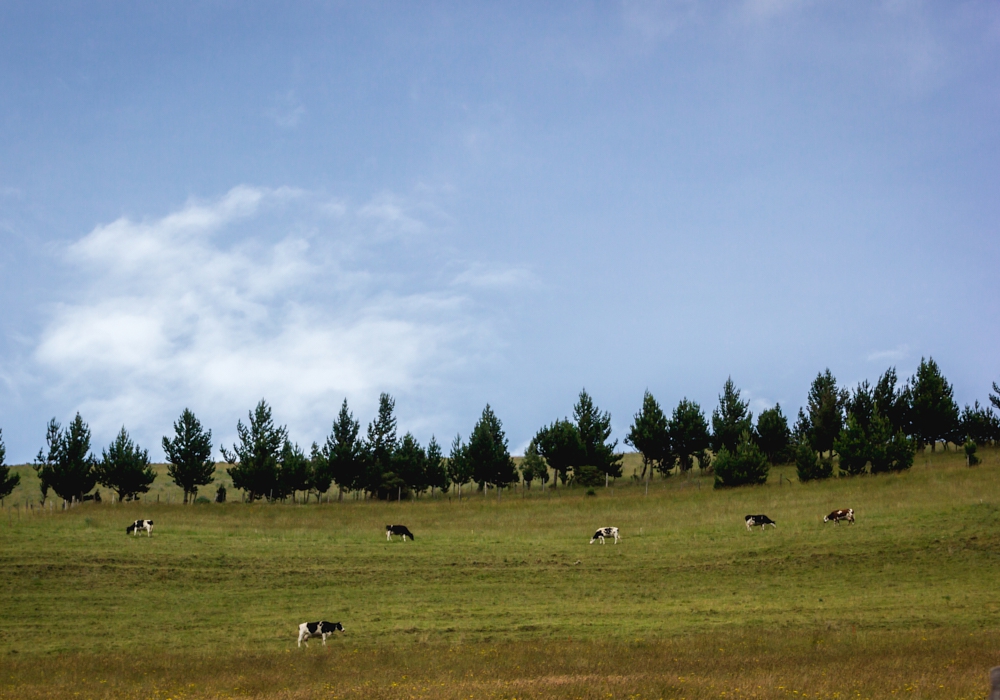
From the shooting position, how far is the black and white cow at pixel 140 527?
48.0 metres

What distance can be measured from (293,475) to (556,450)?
3057 centimetres

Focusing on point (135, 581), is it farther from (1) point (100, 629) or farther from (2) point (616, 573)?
(2) point (616, 573)

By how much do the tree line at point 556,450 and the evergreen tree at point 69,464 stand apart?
11cm

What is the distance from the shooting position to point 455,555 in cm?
4372

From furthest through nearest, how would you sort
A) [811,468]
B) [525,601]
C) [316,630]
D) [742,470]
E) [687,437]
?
[687,437] < [811,468] < [742,470] < [525,601] < [316,630]

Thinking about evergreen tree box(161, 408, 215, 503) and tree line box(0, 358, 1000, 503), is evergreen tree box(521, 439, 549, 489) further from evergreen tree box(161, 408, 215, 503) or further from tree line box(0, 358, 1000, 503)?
evergreen tree box(161, 408, 215, 503)

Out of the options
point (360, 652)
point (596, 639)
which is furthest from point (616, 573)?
point (360, 652)

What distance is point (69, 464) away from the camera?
3095 inches

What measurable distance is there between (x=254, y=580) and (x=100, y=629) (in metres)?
8.93

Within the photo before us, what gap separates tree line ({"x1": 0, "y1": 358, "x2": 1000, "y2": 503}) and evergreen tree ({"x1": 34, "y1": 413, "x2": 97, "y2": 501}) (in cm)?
11

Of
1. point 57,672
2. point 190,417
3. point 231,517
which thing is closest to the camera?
Result: point 57,672

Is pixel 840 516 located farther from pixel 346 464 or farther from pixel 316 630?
pixel 346 464

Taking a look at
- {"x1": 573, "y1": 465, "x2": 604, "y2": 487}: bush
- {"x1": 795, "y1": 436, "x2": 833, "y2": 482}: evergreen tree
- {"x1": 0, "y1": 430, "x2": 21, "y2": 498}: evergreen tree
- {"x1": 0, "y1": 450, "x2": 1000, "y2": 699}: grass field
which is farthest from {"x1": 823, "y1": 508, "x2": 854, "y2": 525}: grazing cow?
{"x1": 0, "y1": 430, "x2": 21, "y2": 498}: evergreen tree

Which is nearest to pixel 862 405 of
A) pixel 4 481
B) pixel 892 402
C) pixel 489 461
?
pixel 892 402
